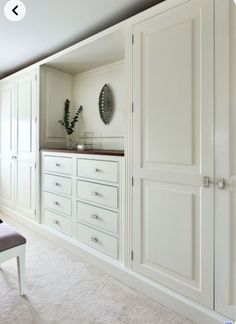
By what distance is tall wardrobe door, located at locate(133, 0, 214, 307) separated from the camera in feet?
4.67

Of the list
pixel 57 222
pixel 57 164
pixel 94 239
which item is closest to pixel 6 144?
pixel 57 164

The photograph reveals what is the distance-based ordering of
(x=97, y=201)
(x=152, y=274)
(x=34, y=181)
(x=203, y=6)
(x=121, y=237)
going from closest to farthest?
(x=203, y=6) → (x=152, y=274) → (x=121, y=237) → (x=97, y=201) → (x=34, y=181)

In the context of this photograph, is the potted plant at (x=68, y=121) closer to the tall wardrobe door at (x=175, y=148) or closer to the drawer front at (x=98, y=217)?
the drawer front at (x=98, y=217)

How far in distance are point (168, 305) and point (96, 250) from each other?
2.70 feet

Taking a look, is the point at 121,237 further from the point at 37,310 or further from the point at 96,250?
the point at 37,310

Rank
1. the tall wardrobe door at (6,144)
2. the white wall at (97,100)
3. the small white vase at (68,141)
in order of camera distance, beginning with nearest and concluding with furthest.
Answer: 1. the white wall at (97,100)
2. the small white vase at (68,141)
3. the tall wardrobe door at (6,144)

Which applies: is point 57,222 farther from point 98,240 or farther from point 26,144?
point 26,144

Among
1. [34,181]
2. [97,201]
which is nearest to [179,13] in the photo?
[97,201]

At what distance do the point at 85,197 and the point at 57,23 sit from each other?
66.9 inches

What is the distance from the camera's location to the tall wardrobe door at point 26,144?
3004mm

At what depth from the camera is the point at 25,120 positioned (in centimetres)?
313

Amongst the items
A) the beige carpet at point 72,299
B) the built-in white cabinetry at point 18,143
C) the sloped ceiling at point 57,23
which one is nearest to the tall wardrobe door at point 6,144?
the built-in white cabinetry at point 18,143

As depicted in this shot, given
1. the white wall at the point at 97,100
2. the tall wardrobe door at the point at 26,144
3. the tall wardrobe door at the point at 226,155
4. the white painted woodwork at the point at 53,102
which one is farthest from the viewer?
the tall wardrobe door at the point at 26,144

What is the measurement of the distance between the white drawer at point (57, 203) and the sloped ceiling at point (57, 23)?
1.76 meters
